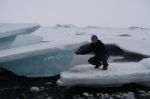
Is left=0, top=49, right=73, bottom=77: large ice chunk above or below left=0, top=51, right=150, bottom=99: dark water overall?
above

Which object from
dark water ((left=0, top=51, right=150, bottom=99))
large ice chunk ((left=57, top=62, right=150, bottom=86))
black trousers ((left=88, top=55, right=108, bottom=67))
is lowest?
dark water ((left=0, top=51, right=150, bottom=99))

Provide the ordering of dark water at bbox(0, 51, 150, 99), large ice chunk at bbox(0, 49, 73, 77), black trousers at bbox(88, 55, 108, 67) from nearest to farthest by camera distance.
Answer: dark water at bbox(0, 51, 150, 99) → black trousers at bbox(88, 55, 108, 67) → large ice chunk at bbox(0, 49, 73, 77)

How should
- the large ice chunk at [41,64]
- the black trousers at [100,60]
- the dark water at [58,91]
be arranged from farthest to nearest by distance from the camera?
the large ice chunk at [41,64] → the black trousers at [100,60] → the dark water at [58,91]

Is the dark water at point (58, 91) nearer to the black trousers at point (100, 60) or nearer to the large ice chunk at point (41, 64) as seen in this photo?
the large ice chunk at point (41, 64)

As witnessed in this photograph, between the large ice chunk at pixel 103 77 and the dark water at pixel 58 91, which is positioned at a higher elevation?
the large ice chunk at pixel 103 77

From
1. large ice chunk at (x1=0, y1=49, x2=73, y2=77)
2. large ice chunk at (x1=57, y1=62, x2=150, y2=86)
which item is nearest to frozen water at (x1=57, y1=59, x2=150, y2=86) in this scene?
large ice chunk at (x1=57, y1=62, x2=150, y2=86)

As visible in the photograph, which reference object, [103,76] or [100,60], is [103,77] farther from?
[100,60]

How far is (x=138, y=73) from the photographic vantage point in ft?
16.9

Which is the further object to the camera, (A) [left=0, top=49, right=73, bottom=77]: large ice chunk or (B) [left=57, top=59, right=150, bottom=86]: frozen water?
(A) [left=0, top=49, right=73, bottom=77]: large ice chunk

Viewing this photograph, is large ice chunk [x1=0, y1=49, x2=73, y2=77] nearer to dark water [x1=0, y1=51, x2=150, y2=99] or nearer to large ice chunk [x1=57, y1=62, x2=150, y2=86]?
dark water [x1=0, y1=51, x2=150, y2=99]

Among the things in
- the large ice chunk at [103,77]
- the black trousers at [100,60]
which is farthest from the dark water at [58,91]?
the black trousers at [100,60]

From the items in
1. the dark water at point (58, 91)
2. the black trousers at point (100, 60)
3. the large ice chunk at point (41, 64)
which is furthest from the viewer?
the large ice chunk at point (41, 64)

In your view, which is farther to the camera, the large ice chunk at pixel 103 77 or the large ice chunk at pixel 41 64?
the large ice chunk at pixel 41 64

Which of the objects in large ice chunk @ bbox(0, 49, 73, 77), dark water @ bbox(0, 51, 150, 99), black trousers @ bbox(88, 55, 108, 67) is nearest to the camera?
dark water @ bbox(0, 51, 150, 99)
